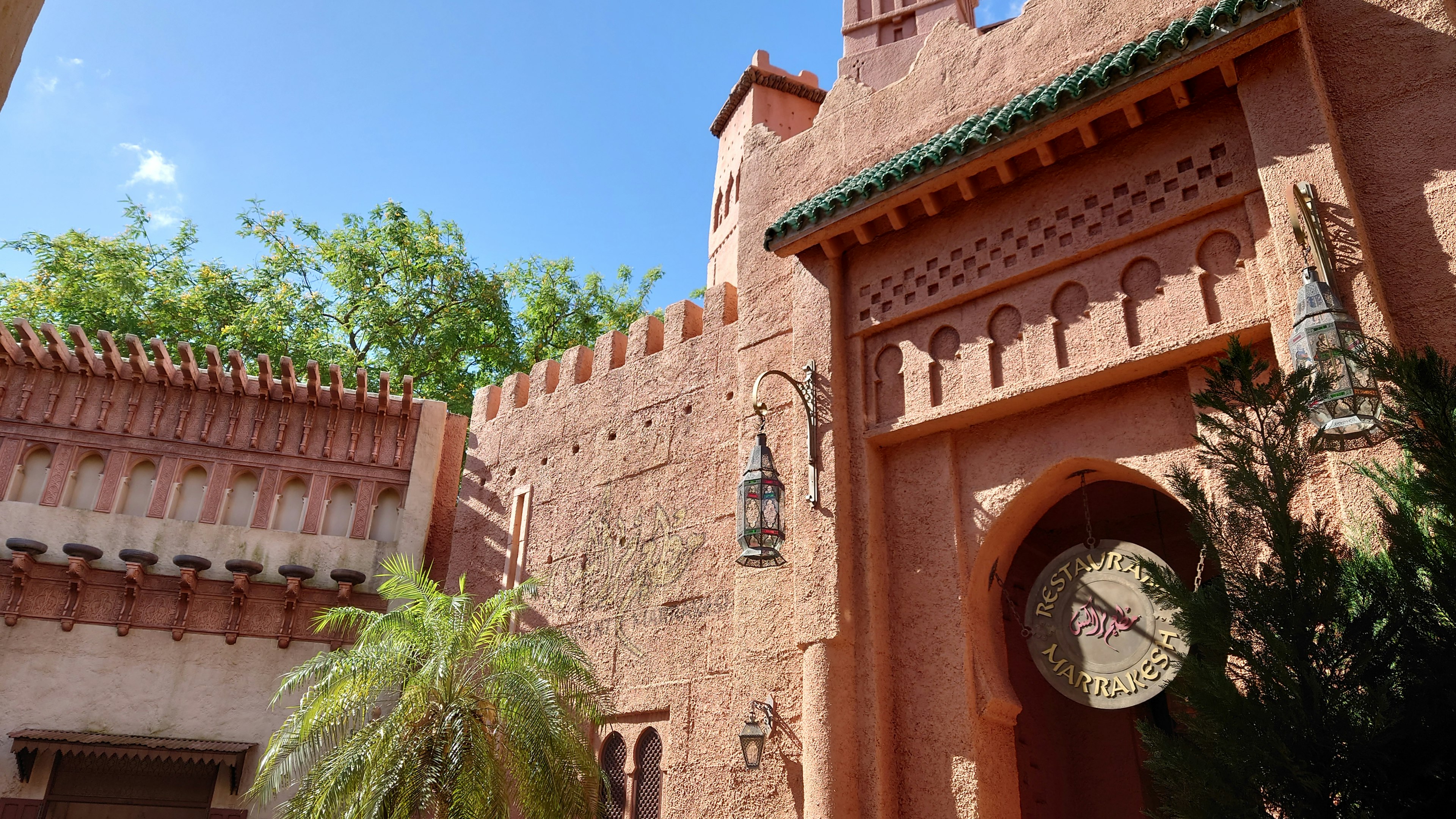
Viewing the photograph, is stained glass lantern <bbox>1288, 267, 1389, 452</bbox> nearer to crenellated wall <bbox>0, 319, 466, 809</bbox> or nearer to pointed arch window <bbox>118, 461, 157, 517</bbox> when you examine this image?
crenellated wall <bbox>0, 319, 466, 809</bbox>

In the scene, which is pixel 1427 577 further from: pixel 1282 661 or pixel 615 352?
pixel 615 352

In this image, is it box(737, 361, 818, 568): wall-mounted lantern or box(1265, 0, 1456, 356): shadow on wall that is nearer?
box(1265, 0, 1456, 356): shadow on wall

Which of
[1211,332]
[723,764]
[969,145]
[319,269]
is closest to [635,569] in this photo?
[723,764]

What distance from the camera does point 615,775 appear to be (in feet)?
30.0

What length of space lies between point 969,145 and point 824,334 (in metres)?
1.92

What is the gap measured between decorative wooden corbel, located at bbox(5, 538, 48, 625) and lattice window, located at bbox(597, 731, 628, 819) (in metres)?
7.59

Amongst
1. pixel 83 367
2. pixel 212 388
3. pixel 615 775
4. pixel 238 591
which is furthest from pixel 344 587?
pixel 615 775

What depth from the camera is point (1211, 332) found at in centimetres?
621

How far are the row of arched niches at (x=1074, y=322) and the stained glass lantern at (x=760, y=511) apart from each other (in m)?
1.12

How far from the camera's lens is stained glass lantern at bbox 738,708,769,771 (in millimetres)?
7527

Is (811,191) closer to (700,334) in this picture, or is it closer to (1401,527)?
(700,334)

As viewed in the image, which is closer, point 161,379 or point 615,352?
point 615,352

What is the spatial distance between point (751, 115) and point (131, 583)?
10.8 m

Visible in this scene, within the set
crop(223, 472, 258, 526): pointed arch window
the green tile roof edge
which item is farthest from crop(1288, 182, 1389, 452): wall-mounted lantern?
crop(223, 472, 258, 526): pointed arch window
